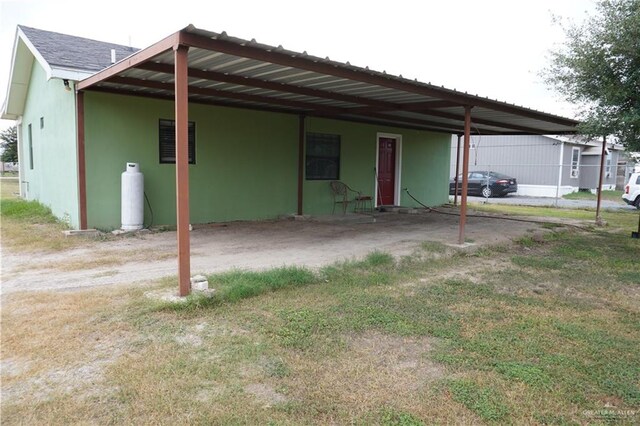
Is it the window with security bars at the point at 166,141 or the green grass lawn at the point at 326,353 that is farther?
the window with security bars at the point at 166,141

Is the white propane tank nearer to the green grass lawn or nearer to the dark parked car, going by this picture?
the green grass lawn

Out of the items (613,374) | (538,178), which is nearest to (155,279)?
(613,374)

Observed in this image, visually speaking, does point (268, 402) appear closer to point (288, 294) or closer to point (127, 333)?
point (127, 333)

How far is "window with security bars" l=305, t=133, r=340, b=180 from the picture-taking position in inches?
428

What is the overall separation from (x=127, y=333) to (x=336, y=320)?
65.9 inches

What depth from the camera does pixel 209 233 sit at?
807cm

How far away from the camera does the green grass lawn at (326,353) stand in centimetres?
245

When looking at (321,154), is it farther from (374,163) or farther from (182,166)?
(182,166)

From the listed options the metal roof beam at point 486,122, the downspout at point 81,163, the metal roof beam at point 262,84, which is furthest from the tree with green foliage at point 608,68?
the downspout at point 81,163

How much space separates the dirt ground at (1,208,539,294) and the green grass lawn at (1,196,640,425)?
2.37ft

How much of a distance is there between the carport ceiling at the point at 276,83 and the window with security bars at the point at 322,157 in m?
0.61

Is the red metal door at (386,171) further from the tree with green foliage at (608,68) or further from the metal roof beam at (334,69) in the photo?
the tree with green foliage at (608,68)

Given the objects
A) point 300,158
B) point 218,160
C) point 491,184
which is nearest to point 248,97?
point 218,160

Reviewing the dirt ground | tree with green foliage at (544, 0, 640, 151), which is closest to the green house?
the dirt ground
